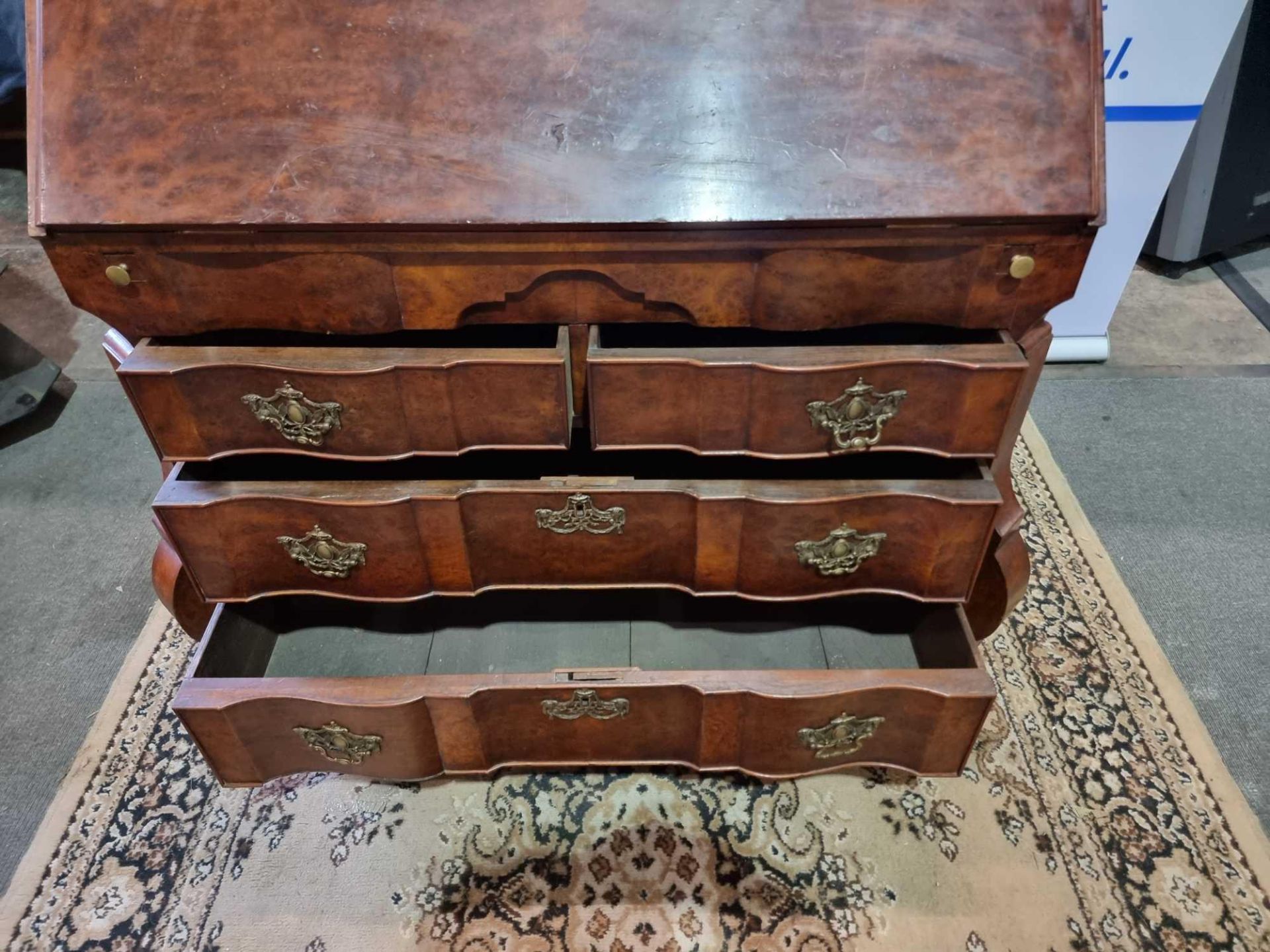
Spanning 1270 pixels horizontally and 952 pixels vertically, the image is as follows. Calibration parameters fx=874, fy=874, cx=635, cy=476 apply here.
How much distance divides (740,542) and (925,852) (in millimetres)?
536

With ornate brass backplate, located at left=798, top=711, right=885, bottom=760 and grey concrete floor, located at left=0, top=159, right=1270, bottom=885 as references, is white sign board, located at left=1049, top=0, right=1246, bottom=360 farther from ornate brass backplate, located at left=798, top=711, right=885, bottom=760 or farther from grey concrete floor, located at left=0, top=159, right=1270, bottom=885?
ornate brass backplate, located at left=798, top=711, right=885, bottom=760

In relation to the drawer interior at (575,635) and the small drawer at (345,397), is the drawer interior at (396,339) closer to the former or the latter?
the small drawer at (345,397)

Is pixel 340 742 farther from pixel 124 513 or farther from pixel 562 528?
pixel 124 513

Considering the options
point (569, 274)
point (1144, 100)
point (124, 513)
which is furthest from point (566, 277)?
point (1144, 100)

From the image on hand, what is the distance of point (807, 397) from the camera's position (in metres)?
0.94

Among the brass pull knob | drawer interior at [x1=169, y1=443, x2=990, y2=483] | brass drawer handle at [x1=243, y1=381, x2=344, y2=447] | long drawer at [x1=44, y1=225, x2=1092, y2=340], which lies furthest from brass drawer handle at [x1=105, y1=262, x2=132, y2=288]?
the brass pull knob

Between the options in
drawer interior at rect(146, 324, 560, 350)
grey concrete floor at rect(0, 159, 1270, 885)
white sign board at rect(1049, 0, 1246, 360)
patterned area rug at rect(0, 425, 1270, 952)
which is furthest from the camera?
white sign board at rect(1049, 0, 1246, 360)

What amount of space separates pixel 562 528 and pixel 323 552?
0.29 meters

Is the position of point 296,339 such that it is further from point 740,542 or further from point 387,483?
point 740,542

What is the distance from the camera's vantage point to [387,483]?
3.38 ft

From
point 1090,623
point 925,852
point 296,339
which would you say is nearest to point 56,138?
point 296,339

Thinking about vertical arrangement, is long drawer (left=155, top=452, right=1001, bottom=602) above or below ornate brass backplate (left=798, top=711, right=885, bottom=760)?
above

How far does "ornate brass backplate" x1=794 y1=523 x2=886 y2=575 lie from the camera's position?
1055 mm

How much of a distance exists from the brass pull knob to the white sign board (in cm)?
77
